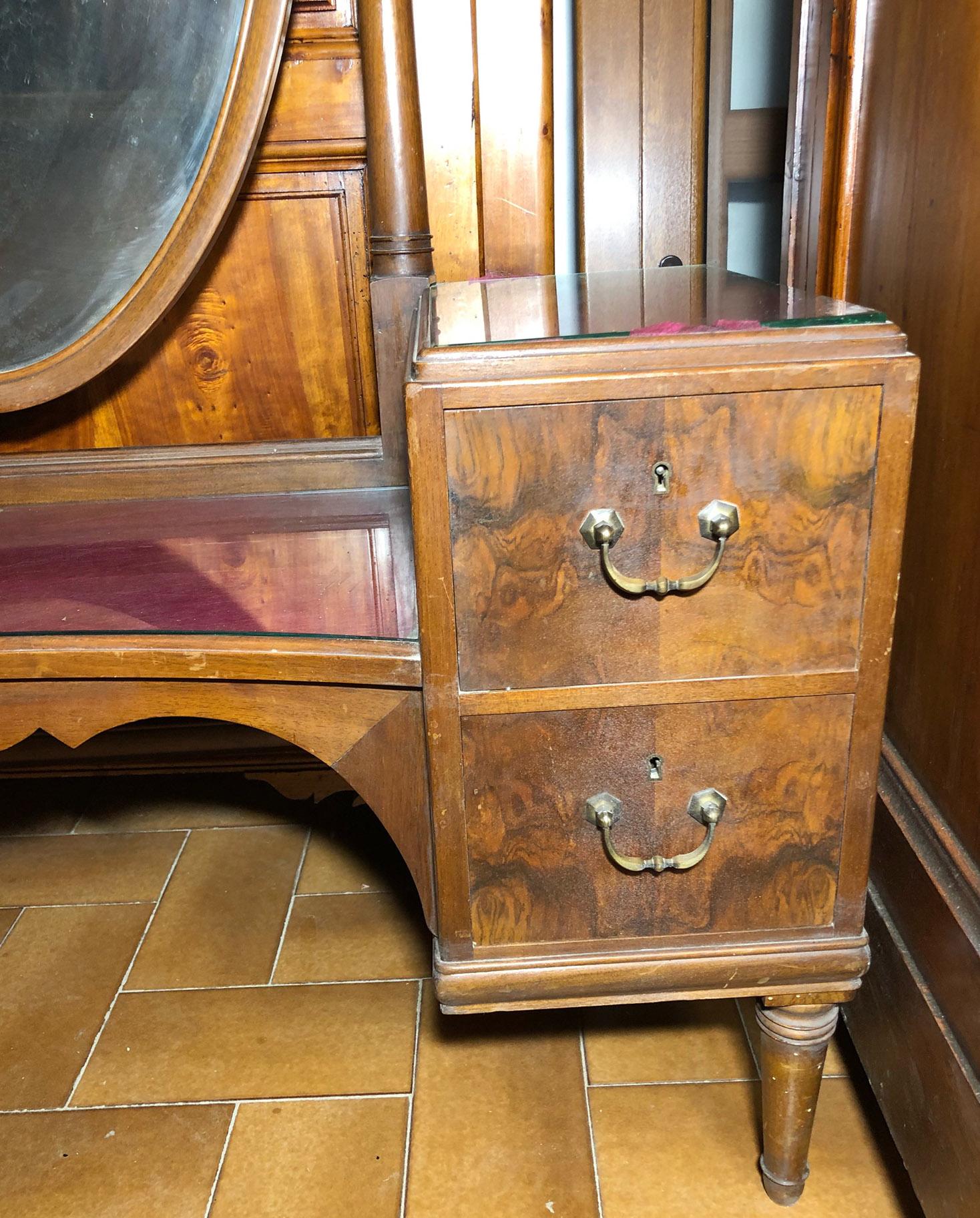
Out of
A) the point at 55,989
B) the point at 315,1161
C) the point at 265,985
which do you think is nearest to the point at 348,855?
the point at 265,985

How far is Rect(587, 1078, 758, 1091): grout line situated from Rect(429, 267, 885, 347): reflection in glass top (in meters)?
0.77

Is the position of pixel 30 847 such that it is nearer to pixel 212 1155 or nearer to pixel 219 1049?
pixel 219 1049

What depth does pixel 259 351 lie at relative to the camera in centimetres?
121

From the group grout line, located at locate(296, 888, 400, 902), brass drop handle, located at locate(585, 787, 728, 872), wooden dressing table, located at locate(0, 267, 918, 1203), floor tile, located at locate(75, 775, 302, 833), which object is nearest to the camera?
wooden dressing table, located at locate(0, 267, 918, 1203)

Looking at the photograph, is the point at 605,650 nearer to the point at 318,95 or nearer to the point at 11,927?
the point at 318,95

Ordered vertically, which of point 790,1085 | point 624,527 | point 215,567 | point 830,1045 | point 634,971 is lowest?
point 830,1045

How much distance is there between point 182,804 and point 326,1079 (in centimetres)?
63

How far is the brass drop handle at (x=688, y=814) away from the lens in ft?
2.61

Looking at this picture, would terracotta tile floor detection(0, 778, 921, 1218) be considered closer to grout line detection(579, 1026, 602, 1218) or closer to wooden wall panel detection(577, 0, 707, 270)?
grout line detection(579, 1026, 602, 1218)

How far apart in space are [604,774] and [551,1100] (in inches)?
18.9

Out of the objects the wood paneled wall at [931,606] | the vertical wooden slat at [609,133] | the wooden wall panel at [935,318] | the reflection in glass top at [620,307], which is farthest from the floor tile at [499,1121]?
the vertical wooden slat at [609,133]

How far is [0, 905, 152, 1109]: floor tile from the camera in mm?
1144

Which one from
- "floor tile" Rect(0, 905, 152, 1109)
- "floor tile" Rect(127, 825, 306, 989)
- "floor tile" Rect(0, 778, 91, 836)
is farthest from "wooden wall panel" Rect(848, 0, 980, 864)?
"floor tile" Rect(0, 778, 91, 836)

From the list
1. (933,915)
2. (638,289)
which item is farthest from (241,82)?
(933,915)
